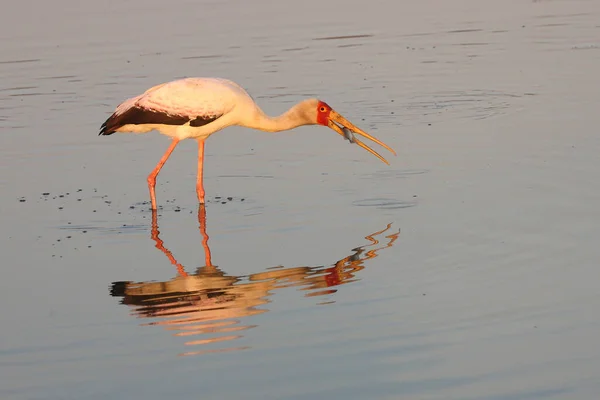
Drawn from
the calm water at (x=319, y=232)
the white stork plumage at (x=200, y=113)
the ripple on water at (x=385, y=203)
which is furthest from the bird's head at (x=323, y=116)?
the ripple on water at (x=385, y=203)

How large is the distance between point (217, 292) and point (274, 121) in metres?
3.95

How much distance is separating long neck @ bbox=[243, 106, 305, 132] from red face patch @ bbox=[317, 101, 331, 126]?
210 millimetres

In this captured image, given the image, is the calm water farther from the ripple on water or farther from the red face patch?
the red face patch

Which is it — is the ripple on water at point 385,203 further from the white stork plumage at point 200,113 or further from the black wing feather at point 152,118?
the black wing feather at point 152,118

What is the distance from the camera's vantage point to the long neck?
12875 mm

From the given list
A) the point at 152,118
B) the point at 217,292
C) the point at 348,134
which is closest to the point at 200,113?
the point at 152,118

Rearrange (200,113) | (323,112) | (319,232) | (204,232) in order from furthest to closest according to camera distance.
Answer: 1. (323,112)
2. (200,113)
3. (204,232)
4. (319,232)

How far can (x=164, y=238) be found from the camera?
1114 centimetres

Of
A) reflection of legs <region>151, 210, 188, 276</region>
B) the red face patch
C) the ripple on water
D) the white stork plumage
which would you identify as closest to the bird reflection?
reflection of legs <region>151, 210, 188, 276</region>

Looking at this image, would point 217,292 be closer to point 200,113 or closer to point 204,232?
point 204,232

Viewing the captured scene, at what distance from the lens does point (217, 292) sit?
9352 mm

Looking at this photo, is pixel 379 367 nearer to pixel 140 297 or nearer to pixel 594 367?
pixel 594 367

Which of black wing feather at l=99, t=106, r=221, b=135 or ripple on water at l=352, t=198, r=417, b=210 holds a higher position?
black wing feather at l=99, t=106, r=221, b=135

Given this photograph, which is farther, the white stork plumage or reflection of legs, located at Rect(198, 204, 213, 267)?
the white stork plumage
